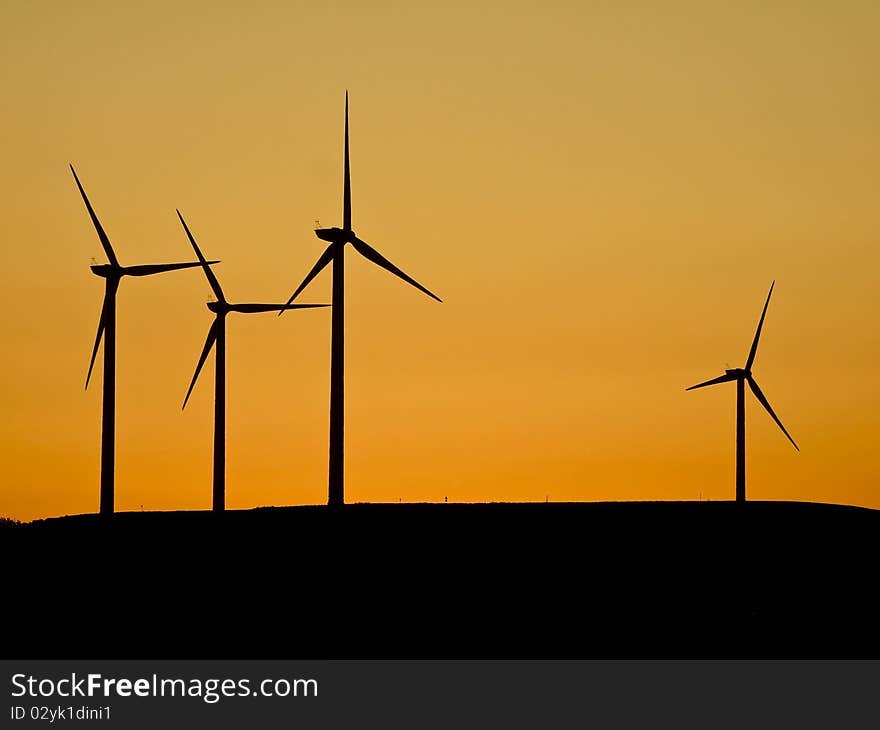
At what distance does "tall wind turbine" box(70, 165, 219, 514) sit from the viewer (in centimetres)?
12494

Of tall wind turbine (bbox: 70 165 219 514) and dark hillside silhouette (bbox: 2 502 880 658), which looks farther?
tall wind turbine (bbox: 70 165 219 514)

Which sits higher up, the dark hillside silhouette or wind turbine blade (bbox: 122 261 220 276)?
wind turbine blade (bbox: 122 261 220 276)

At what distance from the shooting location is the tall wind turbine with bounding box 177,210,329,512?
136m

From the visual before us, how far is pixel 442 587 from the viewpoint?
362 feet

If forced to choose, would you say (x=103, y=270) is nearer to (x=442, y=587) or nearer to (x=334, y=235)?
(x=334, y=235)

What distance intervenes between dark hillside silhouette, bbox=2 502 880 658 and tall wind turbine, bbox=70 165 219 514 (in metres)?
2.92

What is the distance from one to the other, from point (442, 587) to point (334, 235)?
21.1m

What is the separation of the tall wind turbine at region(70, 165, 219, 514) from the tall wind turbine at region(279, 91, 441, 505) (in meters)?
10.3

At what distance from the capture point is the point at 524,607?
347ft
